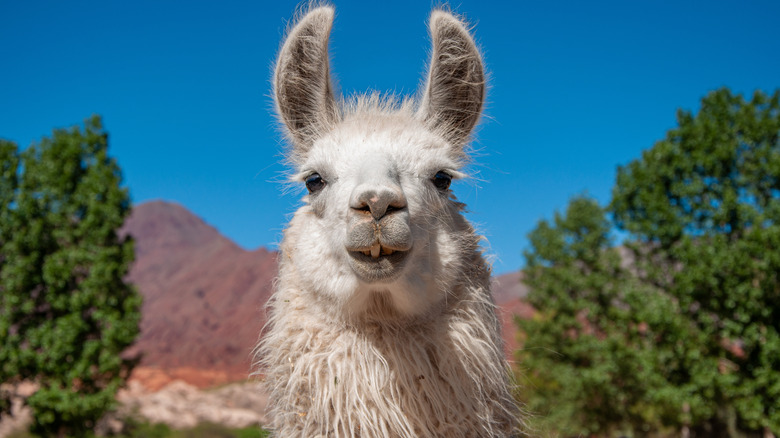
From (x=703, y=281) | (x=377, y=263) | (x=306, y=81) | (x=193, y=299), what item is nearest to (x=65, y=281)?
(x=306, y=81)

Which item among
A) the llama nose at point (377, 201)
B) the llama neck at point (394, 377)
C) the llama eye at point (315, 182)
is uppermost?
the llama eye at point (315, 182)

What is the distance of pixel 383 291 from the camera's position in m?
2.42

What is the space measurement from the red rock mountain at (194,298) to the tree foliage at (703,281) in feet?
104

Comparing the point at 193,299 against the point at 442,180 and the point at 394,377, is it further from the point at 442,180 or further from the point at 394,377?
the point at 394,377

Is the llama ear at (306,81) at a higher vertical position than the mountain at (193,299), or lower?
lower

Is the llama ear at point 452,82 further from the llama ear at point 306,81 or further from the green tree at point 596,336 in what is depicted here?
the green tree at point 596,336

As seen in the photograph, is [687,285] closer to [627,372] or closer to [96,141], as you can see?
[627,372]

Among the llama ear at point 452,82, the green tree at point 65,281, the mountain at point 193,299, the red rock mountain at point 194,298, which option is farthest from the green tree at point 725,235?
the mountain at point 193,299

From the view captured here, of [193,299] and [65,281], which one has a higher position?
[193,299]

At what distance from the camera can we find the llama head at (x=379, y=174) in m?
2.23

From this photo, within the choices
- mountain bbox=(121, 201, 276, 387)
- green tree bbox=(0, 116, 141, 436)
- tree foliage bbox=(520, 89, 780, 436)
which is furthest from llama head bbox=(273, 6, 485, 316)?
mountain bbox=(121, 201, 276, 387)

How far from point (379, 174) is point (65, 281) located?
642 inches

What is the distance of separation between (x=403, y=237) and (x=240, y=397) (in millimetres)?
48412

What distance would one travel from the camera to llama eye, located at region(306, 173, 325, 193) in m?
2.70
